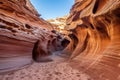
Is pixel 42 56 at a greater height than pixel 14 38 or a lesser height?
lesser

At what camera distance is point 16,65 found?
476 centimetres

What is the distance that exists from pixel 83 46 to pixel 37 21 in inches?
186

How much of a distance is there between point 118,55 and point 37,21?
795 cm

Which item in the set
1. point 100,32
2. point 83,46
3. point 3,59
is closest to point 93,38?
point 100,32

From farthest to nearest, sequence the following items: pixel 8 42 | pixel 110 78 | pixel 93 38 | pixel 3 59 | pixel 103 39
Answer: pixel 93 38, pixel 103 39, pixel 8 42, pixel 3 59, pixel 110 78

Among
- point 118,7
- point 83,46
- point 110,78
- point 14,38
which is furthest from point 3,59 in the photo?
point 83,46

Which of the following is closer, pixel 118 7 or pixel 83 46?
pixel 118 7

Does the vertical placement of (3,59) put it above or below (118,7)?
below

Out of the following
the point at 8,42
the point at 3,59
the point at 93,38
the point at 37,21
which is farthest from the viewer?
the point at 37,21

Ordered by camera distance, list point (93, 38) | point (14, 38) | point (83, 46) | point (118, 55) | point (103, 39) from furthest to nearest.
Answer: point (83, 46) → point (93, 38) → point (103, 39) → point (14, 38) → point (118, 55)

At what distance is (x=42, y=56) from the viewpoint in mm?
7977

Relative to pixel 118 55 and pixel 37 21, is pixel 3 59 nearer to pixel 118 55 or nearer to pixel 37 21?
pixel 118 55

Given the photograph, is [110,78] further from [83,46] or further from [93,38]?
[83,46]

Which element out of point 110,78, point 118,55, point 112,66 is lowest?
point 110,78
